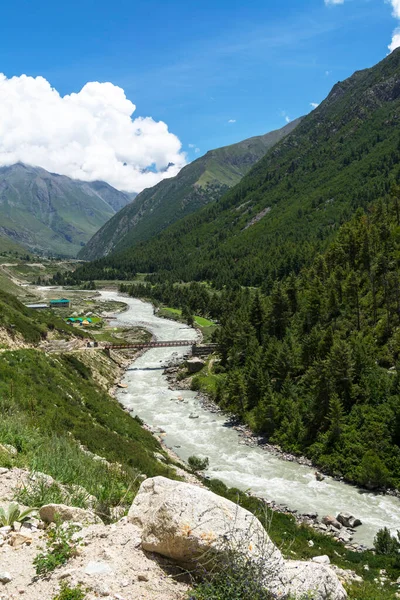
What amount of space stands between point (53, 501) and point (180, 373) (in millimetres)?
69142

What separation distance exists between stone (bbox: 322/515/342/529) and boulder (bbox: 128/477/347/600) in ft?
88.2

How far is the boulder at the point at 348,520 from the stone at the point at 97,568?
29792mm

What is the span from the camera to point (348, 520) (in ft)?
103

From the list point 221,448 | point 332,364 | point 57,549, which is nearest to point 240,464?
point 221,448

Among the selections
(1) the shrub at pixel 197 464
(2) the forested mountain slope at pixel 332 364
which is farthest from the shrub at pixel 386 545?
(1) the shrub at pixel 197 464

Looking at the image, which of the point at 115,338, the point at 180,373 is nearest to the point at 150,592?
the point at 180,373

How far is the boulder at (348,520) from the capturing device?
30967 mm

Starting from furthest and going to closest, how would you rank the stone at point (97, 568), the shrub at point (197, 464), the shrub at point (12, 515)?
1. the shrub at point (197, 464)
2. the shrub at point (12, 515)
3. the stone at point (97, 568)

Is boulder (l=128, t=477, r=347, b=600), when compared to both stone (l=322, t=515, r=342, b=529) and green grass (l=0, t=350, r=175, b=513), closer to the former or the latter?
green grass (l=0, t=350, r=175, b=513)

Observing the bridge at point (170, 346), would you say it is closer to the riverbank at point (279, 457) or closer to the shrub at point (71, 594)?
the riverbank at point (279, 457)

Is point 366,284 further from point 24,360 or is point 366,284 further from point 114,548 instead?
point 114,548

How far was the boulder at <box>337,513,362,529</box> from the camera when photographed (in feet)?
102

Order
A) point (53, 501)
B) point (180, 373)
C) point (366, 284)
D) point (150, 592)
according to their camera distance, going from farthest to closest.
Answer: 1. point (180, 373)
2. point (366, 284)
3. point (53, 501)
4. point (150, 592)

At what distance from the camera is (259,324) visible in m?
79.4
